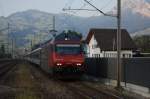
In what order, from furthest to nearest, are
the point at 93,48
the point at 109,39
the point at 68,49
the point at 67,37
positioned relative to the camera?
the point at 93,48
the point at 109,39
the point at 67,37
the point at 68,49

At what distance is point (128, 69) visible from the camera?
26.3 meters

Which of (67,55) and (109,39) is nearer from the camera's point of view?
(67,55)

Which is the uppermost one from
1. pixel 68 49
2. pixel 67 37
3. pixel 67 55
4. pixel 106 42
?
pixel 106 42

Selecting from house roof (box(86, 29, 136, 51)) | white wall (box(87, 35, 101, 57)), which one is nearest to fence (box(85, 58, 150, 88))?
house roof (box(86, 29, 136, 51))

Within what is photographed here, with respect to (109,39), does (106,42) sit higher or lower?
lower

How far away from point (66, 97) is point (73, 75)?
457 inches

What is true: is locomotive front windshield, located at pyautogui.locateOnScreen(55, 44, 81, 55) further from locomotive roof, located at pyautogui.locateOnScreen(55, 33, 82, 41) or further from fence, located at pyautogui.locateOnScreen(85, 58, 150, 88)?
fence, located at pyautogui.locateOnScreen(85, 58, 150, 88)

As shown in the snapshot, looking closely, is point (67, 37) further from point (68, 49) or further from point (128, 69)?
point (128, 69)

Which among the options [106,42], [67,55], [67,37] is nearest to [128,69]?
[67,55]

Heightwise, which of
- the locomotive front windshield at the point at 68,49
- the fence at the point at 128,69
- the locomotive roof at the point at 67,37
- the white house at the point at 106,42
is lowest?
the fence at the point at 128,69

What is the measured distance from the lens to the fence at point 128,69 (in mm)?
23094

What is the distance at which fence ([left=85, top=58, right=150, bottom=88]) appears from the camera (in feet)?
75.8

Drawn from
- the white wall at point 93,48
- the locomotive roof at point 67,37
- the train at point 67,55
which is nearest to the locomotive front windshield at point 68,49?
the train at point 67,55

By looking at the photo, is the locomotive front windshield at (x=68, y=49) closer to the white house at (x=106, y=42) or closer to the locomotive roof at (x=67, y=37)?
the locomotive roof at (x=67, y=37)
